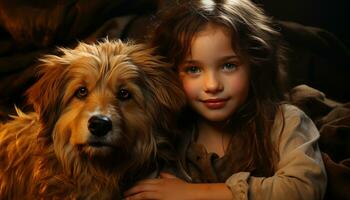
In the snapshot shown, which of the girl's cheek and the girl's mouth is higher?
the girl's cheek

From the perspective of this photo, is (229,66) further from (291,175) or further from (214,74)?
(291,175)

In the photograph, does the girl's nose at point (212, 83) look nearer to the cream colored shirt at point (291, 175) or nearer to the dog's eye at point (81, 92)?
the cream colored shirt at point (291, 175)

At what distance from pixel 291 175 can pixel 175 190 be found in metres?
0.30

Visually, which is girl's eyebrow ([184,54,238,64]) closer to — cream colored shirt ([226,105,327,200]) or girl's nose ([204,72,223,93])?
girl's nose ([204,72,223,93])

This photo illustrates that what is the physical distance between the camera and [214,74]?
1.50 m

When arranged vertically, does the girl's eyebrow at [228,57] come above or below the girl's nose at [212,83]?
above

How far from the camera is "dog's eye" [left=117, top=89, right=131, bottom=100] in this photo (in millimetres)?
1432

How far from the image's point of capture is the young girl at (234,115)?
4.67ft

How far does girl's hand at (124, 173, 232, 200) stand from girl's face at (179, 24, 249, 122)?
8.5 inches

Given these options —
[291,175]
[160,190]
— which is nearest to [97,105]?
[160,190]

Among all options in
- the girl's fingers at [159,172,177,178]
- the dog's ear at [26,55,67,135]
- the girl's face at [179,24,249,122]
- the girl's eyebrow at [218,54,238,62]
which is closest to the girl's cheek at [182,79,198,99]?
the girl's face at [179,24,249,122]

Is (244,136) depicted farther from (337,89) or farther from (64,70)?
(337,89)

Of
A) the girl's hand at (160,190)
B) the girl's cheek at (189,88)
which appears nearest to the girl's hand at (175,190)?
the girl's hand at (160,190)

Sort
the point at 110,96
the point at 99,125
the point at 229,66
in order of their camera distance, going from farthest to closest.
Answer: the point at 229,66 < the point at 110,96 < the point at 99,125
